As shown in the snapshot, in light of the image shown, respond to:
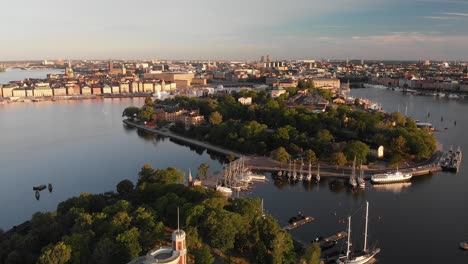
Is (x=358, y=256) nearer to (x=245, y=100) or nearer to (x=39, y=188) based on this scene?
(x=39, y=188)

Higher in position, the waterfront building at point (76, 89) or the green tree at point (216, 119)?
the waterfront building at point (76, 89)

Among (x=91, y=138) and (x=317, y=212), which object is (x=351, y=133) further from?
(x=91, y=138)

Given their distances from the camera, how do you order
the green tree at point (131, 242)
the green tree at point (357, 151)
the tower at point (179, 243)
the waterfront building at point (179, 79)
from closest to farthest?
the tower at point (179, 243) → the green tree at point (131, 242) → the green tree at point (357, 151) → the waterfront building at point (179, 79)

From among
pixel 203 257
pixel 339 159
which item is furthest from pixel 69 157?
pixel 203 257

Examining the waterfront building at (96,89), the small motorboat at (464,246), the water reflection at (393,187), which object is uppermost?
the waterfront building at (96,89)

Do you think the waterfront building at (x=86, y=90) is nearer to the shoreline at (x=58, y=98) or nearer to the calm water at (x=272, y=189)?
the shoreline at (x=58, y=98)

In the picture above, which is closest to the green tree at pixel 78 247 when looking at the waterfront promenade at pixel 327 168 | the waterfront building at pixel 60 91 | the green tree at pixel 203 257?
the green tree at pixel 203 257
